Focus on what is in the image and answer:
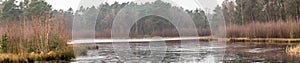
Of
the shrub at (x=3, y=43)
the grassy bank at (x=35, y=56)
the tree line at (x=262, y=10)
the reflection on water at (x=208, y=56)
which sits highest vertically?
the tree line at (x=262, y=10)

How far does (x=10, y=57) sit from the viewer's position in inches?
886

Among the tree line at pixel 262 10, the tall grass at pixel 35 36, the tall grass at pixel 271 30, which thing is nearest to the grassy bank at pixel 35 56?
the tall grass at pixel 35 36

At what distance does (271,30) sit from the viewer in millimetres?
49094

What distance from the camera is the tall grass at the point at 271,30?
46041 mm

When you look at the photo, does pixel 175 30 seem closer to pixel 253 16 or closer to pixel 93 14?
pixel 253 16

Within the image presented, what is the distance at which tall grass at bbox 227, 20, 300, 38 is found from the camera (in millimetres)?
46041

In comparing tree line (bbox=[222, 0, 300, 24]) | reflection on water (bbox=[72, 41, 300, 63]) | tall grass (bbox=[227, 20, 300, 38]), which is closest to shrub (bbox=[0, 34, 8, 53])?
reflection on water (bbox=[72, 41, 300, 63])

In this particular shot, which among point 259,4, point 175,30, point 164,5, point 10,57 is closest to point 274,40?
point 259,4

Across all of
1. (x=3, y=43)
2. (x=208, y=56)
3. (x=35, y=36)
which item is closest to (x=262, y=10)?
(x=208, y=56)

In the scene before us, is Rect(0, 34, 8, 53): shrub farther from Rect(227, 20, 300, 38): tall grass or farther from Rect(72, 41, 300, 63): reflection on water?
Rect(227, 20, 300, 38): tall grass

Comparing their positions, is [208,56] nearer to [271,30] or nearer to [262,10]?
[271,30]

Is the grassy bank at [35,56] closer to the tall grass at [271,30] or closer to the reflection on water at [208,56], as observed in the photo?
the reflection on water at [208,56]

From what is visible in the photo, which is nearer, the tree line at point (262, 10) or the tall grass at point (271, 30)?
the tall grass at point (271, 30)

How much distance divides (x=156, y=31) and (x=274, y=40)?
4009 cm
